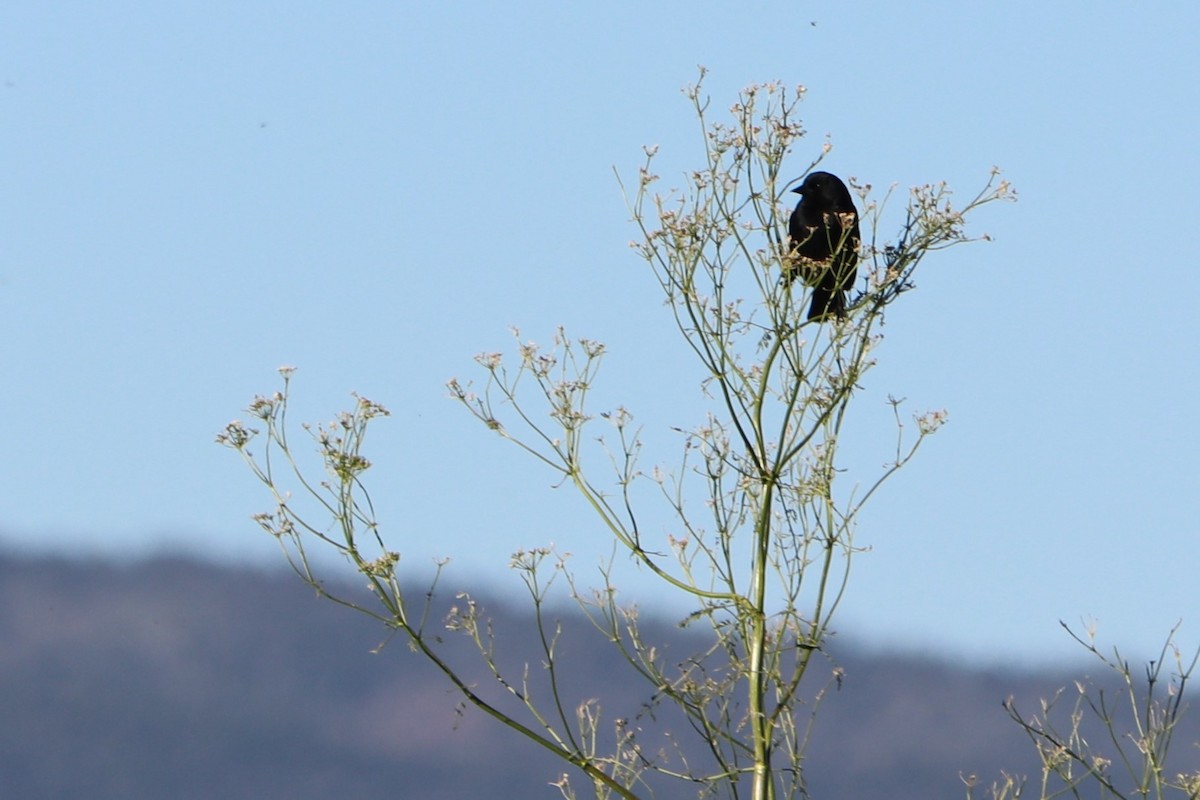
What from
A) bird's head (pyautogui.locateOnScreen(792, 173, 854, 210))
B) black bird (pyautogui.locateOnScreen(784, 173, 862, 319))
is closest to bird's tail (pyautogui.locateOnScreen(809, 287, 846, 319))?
black bird (pyautogui.locateOnScreen(784, 173, 862, 319))

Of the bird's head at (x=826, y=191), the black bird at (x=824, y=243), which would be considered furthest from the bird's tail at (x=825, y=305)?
the bird's head at (x=826, y=191)

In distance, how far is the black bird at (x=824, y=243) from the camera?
714cm

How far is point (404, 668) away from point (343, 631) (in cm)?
1701

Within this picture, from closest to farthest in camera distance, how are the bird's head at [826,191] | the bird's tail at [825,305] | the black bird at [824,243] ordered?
the black bird at [824,243] → the bird's tail at [825,305] → the bird's head at [826,191]

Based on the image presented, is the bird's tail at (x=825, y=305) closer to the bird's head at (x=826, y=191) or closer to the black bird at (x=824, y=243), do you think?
the black bird at (x=824, y=243)

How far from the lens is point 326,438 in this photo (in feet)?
22.6

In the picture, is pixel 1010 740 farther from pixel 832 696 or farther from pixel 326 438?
pixel 326 438

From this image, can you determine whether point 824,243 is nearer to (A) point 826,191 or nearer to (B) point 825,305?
(A) point 826,191

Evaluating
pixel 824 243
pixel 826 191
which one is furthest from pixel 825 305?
pixel 826 191

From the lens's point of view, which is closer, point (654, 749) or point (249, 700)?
point (654, 749)

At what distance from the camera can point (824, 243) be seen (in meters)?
8.57

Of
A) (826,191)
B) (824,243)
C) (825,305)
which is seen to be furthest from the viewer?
(826,191)

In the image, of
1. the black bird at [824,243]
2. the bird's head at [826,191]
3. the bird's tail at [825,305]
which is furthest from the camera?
the bird's head at [826,191]

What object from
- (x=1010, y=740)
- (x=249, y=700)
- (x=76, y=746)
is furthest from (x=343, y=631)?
(x=1010, y=740)
